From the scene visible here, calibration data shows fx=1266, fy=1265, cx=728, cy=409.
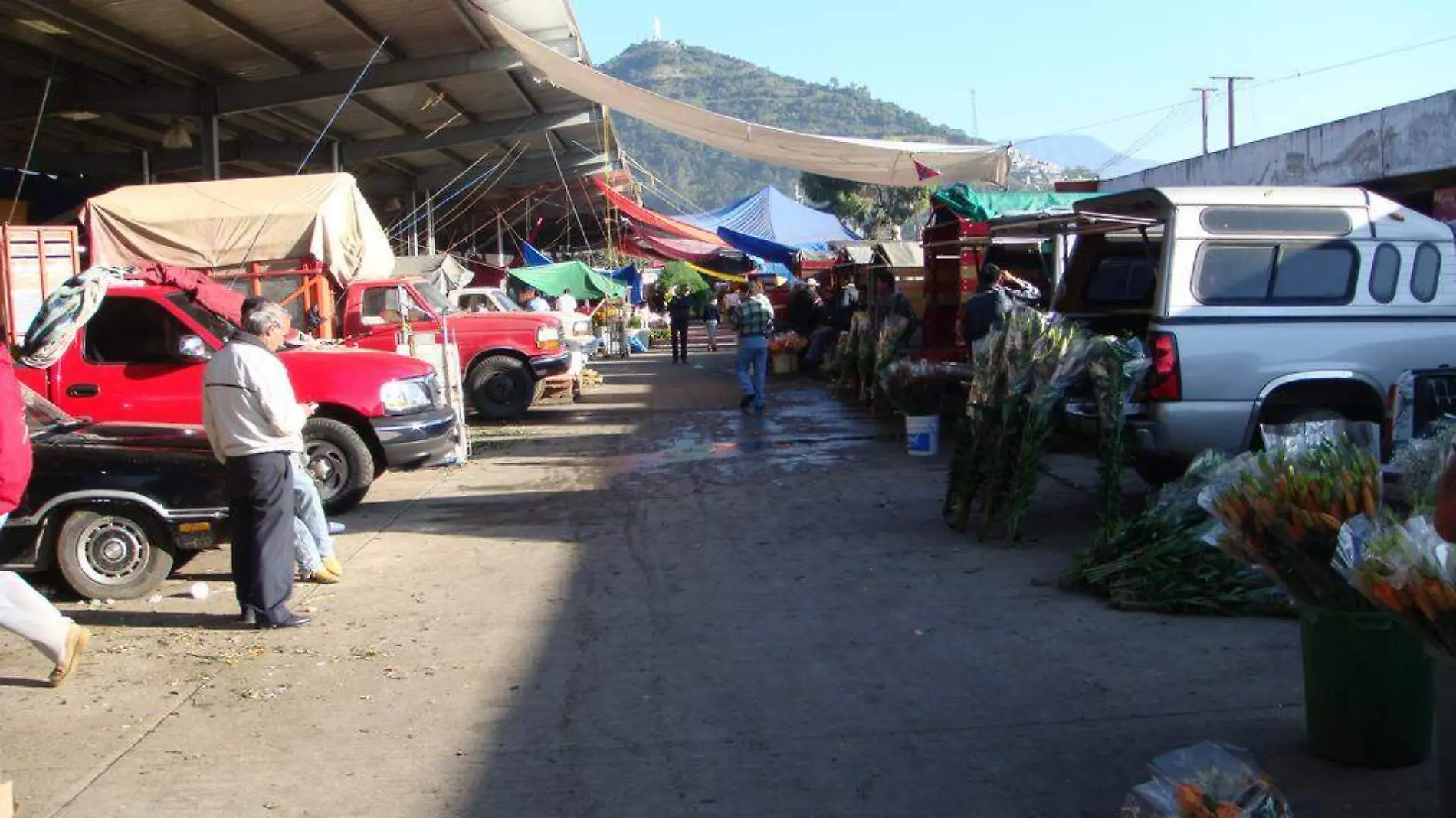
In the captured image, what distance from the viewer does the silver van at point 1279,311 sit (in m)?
8.55

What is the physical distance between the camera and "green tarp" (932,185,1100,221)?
47.9 feet

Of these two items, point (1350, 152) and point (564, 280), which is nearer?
point (1350, 152)

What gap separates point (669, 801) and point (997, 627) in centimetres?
267

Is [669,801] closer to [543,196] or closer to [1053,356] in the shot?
[1053,356]

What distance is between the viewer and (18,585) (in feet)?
18.6

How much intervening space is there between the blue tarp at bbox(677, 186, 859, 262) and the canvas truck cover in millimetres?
15684

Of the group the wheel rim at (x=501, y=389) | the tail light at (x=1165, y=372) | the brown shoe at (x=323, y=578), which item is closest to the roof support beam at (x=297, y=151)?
the wheel rim at (x=501, y=389)

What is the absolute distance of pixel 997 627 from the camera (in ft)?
21.7

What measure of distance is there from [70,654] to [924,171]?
12.3m

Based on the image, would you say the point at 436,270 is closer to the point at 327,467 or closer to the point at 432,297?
the point at 432,297

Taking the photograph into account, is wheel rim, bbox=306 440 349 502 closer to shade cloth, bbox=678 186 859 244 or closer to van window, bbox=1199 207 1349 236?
van window, bbox=1199 207 1349 236

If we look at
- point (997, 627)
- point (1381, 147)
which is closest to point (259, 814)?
point (997, 627)

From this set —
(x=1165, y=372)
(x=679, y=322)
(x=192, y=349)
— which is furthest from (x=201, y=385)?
(x=679, y=322)

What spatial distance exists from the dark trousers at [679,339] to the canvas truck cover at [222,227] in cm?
1736
